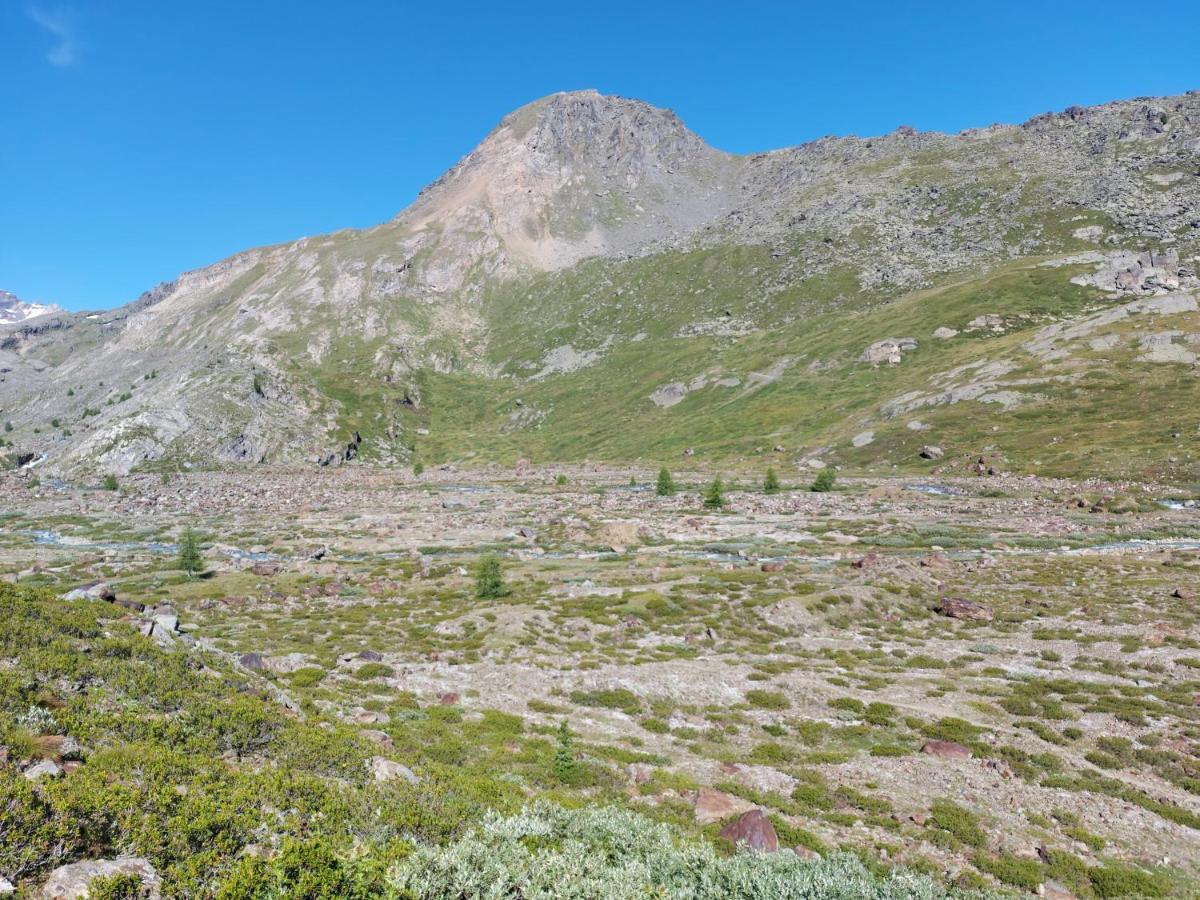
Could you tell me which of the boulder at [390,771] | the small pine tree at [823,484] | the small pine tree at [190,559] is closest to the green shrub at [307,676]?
the boulder at [390,771]

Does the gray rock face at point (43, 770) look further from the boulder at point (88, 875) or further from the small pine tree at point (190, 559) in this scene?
the small pine tree at point (190, 559)

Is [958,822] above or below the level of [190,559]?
above

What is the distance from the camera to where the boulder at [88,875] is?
A: 688cm

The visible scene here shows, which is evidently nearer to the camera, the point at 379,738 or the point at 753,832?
the point at 753,832

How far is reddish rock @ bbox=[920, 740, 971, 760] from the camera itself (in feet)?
63.7

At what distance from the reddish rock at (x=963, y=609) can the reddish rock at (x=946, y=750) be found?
61.9 ft

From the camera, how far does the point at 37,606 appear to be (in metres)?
17.8

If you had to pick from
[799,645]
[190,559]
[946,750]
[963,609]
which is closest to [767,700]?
[946,750]

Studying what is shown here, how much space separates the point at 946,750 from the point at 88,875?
22.9m

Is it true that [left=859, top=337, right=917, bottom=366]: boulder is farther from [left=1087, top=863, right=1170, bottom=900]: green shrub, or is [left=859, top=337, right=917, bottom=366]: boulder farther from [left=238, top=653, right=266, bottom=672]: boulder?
[left=238, top=653, right=266, bottom=672]: boulder

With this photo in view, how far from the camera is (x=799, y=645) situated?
32.2 m

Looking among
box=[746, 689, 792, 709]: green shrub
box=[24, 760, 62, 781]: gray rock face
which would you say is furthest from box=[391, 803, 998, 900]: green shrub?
box=[746, 689, 792, 709]: green shrub

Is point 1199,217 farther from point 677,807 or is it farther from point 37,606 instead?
point 37,606

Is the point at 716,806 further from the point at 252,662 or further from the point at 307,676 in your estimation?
the point at 252,662
